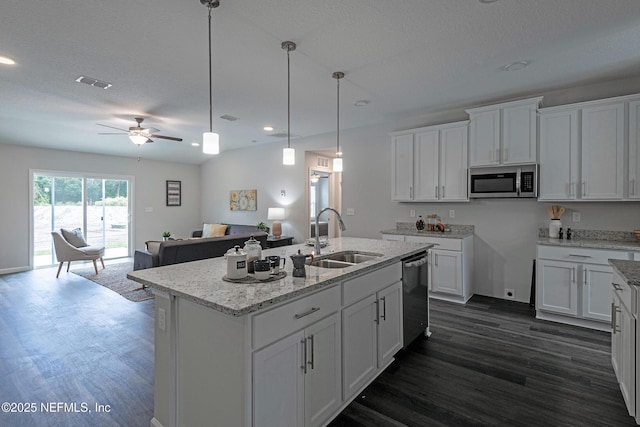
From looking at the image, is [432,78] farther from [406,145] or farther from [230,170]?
[230,170]

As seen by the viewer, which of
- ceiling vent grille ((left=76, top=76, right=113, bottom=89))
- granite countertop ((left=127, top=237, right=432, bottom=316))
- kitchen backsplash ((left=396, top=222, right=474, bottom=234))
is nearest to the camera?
granite countertop ((left=127, top=237, right=432, bottom=316))

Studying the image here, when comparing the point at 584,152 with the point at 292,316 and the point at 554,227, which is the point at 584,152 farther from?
the point at 292,316

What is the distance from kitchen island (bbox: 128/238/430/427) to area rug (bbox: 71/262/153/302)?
9.91ft

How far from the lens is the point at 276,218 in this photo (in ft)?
21.8

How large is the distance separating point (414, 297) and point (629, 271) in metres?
1.48

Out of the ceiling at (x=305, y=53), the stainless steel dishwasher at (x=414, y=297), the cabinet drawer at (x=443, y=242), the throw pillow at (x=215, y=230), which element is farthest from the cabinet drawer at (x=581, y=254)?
the throw pillow at (x=215, y=230)

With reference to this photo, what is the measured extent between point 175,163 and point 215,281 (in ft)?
25.8

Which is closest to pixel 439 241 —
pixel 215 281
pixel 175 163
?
pixel 215 281

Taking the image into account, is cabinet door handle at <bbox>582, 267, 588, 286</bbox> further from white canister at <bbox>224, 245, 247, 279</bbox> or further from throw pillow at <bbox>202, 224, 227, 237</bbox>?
throw pillow at <bbox>202, 224, 227, 237</bbox>

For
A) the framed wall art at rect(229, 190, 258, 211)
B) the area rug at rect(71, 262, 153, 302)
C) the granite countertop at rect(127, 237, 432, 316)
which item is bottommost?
the area rug at rect(71, 262, 153, 302)

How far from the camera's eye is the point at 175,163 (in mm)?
8602

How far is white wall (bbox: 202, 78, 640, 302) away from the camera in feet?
12.1

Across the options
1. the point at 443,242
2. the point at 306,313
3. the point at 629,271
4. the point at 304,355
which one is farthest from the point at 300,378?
the point at 443,242

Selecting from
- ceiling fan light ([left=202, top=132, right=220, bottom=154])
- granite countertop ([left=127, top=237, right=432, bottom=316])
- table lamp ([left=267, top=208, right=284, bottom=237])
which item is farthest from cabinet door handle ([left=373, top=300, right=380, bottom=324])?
table lamp ([left=267, top=208, right=284, bottom=237])
